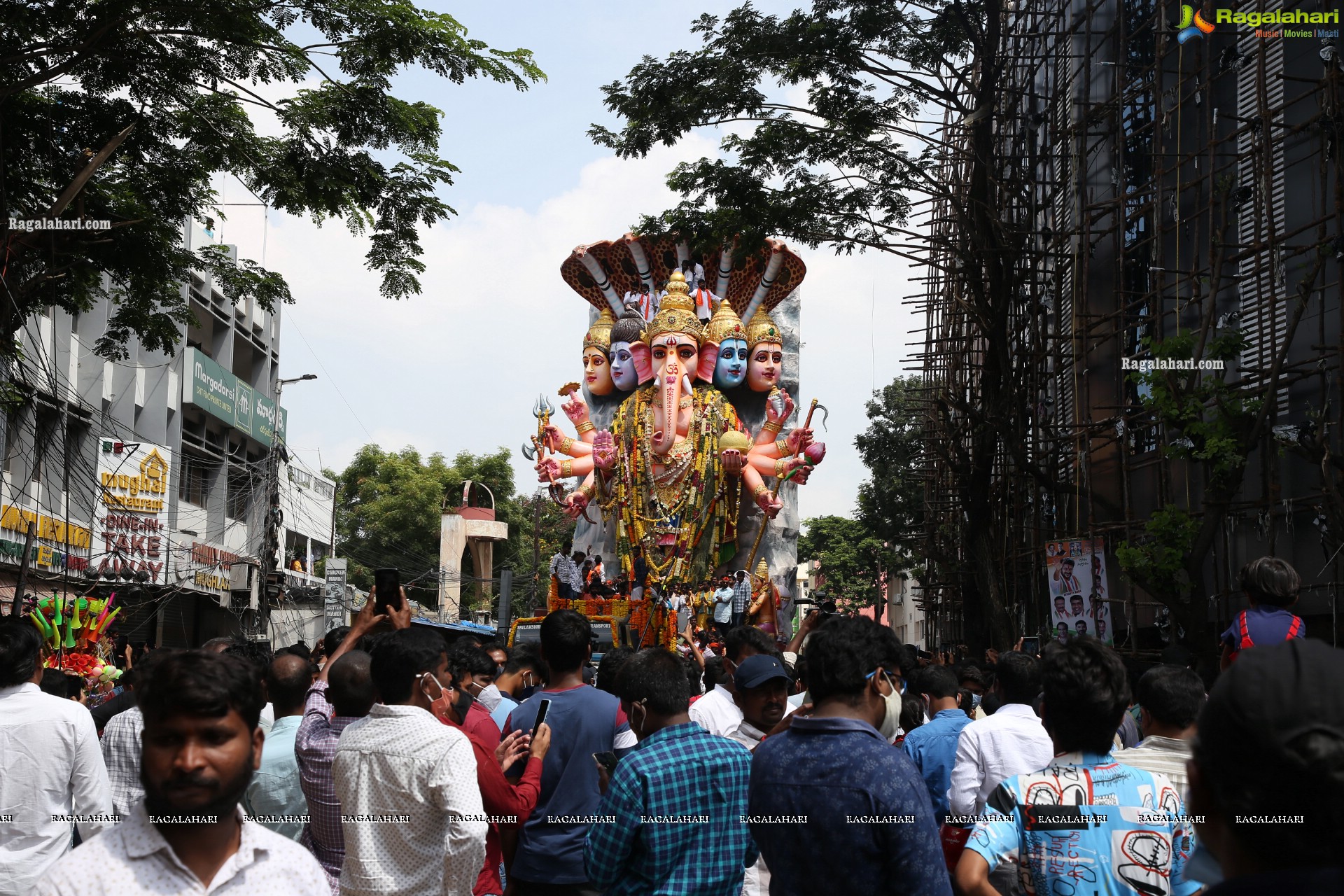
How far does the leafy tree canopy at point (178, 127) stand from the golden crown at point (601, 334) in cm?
1802

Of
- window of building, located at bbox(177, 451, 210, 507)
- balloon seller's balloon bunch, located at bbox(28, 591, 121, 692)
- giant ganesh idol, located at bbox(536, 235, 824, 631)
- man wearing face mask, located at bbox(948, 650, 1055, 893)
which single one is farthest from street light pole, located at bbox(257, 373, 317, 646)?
man wearing face mask, located at bbox(948, 650, 1055, 893)

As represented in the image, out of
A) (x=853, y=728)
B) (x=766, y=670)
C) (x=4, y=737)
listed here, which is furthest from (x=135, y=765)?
(x=853, y=728)

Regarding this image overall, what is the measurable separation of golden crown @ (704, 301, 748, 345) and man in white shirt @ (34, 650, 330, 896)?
81.2 ft

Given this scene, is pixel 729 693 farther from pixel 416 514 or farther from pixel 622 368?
pixel 416 514

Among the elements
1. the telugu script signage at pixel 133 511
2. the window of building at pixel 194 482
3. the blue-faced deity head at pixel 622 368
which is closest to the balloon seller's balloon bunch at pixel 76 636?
the telugu script signage at pixel 133 511

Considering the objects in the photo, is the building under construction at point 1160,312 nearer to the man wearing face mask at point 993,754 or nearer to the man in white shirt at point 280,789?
the man wearing face mask at point 993,754

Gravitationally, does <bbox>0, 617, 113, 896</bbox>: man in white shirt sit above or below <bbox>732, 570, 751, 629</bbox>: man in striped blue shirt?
below

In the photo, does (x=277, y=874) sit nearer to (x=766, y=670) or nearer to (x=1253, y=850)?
(x=1253, y=850)

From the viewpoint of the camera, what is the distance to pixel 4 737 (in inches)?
175

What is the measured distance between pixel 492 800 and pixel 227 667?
1.96 meters

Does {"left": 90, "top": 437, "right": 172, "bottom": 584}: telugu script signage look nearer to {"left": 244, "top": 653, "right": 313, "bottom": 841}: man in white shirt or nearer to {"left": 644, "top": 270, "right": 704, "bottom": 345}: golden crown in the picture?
{"left": 644, "top": 270, "right": 704, "bottom": 345}: golden crown

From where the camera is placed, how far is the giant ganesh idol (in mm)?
25203

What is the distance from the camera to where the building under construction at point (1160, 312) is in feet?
36.4

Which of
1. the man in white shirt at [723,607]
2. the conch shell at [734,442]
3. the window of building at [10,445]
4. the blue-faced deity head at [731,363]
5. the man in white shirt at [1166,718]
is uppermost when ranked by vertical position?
the blue-faced deity head at [731,363]
